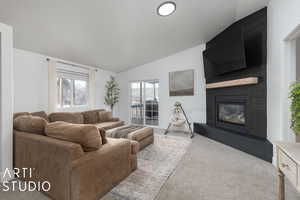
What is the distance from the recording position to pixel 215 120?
12.5ft

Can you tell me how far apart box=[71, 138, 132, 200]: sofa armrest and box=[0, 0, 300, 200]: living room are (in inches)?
0.5

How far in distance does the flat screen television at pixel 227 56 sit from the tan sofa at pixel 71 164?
2696 mm

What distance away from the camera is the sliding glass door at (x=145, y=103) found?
5.22 m

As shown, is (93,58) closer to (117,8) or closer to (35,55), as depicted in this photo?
(35,55)

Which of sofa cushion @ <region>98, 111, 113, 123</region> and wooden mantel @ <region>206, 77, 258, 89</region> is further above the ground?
wooden mantel @ <region>206, 77, 258, 89</region>

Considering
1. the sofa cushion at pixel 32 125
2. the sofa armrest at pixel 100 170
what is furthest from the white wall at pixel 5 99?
the sofa armrest at pixel 100 170

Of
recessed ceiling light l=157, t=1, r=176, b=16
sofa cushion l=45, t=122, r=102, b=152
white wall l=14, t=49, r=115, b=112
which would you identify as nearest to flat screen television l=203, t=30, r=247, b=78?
recessed ceiling light l=157, t=1, r=176, b=16

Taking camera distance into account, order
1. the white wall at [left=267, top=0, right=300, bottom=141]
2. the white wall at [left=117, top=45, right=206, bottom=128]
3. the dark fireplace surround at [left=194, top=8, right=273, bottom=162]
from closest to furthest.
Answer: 1. the white wall at [left=267, top=0, right=300, bottom=141]
2. the dark fireplace surround at [left=194, top=8, right=273, bottom=162]
3. the white wall at [left=117, top=45, right=206, bottom=128]

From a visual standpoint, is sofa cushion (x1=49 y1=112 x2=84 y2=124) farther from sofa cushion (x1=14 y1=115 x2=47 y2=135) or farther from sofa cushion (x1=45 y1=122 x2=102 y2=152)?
sofa cushion (x1=45 y1=122 x2=102 y2=152)

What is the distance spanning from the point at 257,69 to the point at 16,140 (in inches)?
162

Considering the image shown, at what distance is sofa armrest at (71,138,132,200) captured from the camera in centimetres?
127

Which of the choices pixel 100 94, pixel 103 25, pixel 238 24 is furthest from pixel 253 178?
pixel 100 94

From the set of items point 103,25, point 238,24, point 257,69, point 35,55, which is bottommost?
point 257,69

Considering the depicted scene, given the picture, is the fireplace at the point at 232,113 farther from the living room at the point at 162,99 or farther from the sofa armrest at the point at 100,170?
the sofa armrest at the point at 100,170
